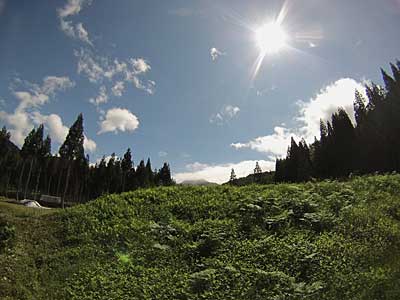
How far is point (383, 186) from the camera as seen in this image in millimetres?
16938

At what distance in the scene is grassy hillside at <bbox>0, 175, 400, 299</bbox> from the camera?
8.76 m

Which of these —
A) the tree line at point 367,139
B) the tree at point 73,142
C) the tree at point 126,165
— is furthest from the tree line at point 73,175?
the tree line at point 367,139

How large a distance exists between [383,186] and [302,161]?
5724 centimetres

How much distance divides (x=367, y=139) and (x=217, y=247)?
5033 cm

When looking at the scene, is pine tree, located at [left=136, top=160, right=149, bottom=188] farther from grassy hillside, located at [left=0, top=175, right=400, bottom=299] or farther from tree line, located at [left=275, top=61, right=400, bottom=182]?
grassy hillside, located at [left=0, top=175, right=400, bottom=299]

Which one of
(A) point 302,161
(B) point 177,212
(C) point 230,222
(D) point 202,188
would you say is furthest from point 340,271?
(A) point 302,161

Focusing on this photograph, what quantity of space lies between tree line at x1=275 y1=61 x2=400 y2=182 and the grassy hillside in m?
35.7

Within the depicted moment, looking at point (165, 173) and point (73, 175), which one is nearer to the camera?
point (73, 175)

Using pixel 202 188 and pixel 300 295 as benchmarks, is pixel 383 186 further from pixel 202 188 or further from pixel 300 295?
pixel 300 295

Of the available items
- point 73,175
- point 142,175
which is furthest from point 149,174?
point 73,175

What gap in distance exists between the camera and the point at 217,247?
11.8m

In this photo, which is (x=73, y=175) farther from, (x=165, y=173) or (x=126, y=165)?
(x=165, y=173)

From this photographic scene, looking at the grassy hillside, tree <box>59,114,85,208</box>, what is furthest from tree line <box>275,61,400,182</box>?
tree <box>59,114,85,208</box>

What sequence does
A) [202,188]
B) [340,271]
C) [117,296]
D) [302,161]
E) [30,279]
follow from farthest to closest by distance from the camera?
[302,161] → [202,188] → [30,279] → [117,296] → [340,271]
